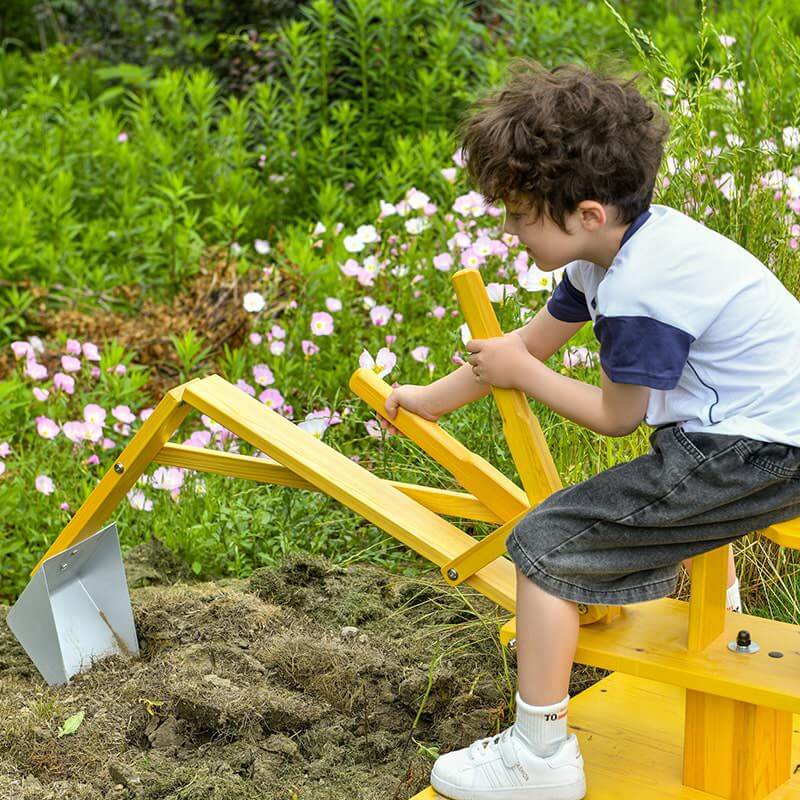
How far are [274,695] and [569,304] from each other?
1.03 metres

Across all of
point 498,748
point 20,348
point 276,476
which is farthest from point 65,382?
point 498,748

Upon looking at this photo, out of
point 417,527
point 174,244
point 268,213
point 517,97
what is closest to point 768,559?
point 417,527

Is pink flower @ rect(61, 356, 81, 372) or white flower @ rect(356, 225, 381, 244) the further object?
white flower @ rect(356, 225, 381, 244)

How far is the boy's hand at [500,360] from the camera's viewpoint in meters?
2.33

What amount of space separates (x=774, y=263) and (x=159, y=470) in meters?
1.77

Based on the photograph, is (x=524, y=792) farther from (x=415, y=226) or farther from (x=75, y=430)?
(x=415, y=226)

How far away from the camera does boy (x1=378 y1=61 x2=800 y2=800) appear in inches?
83.7

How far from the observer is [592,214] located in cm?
221

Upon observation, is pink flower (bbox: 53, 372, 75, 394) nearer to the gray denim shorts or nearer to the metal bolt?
the gray denim shorts

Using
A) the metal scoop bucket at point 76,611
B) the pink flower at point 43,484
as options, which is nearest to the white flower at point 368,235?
the pink flower at point 43,484

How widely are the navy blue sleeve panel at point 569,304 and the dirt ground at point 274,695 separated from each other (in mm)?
735

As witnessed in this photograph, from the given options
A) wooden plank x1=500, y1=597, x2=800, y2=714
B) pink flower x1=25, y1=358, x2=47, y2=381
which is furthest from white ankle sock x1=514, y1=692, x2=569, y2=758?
pink flower x1=25, y1=358, x2=47, y2=381

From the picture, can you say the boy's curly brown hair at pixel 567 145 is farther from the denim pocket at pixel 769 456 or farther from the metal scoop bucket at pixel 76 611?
the metal scoop bucket at pixel 76 611

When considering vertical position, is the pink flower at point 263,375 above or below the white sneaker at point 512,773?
below
